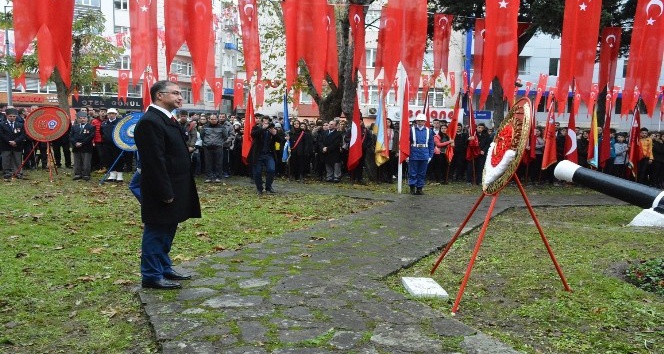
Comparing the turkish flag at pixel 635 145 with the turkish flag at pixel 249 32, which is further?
the turkish flag at pixel 635 145

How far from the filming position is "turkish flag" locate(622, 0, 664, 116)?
12586 millimetres

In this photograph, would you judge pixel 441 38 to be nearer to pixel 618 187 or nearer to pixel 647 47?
pixel 647 47

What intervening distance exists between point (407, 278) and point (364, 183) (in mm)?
11046

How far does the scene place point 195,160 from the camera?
1755cm

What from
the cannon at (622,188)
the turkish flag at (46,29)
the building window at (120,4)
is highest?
the building window at (120,4)

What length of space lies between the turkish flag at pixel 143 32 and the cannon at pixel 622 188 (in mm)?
9124

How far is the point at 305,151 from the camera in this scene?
57.1 feet

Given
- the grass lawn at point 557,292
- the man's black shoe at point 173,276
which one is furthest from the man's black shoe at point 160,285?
the grass lawn at point 557,292

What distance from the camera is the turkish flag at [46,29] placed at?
9125 mm

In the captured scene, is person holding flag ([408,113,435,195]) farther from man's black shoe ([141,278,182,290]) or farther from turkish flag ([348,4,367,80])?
man's black shoe ([141,278,182,290])

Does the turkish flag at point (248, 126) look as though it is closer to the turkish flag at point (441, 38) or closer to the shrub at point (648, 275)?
the turkish flag at point (441, 38)

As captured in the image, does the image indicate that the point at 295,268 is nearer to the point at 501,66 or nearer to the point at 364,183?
the point at 501,66

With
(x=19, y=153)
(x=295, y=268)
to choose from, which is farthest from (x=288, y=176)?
(x=295, y=268)

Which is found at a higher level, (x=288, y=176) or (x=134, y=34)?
(x=134, y=34)
